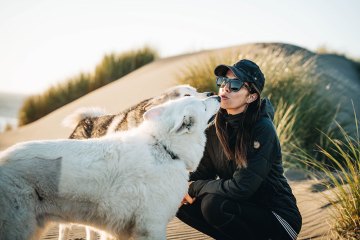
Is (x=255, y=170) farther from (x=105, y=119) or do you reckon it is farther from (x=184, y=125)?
(x=105, y=119)

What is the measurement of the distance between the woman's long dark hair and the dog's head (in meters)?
0.22

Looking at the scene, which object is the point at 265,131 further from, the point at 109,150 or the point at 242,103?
the point at 109,150

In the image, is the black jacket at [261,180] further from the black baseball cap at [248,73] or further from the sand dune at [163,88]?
the sand dune at [163,88]

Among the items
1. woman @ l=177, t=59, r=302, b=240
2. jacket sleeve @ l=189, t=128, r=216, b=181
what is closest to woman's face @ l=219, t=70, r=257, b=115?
woman @ l=177, t=59, r=302, b=240

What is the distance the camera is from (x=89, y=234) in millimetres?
3912

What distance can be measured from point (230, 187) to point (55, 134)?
8.50 meters

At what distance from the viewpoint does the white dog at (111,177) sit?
2.63 meters

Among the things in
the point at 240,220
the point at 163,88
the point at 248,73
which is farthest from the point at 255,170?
the point at 163,88

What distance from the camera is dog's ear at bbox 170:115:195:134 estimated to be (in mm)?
3213

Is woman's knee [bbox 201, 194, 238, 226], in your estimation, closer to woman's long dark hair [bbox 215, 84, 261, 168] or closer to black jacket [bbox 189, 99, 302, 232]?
black jacket [bbox 189, 99, 302, 232]

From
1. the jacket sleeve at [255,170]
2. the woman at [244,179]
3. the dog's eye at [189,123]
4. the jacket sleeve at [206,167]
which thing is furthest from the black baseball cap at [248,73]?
the jacket sleeve at [206,167]

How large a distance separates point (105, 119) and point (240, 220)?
2533 mm

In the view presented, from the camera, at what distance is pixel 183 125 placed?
3.28 meters

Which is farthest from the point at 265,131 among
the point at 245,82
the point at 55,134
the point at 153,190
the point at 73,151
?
the point at 55,134
